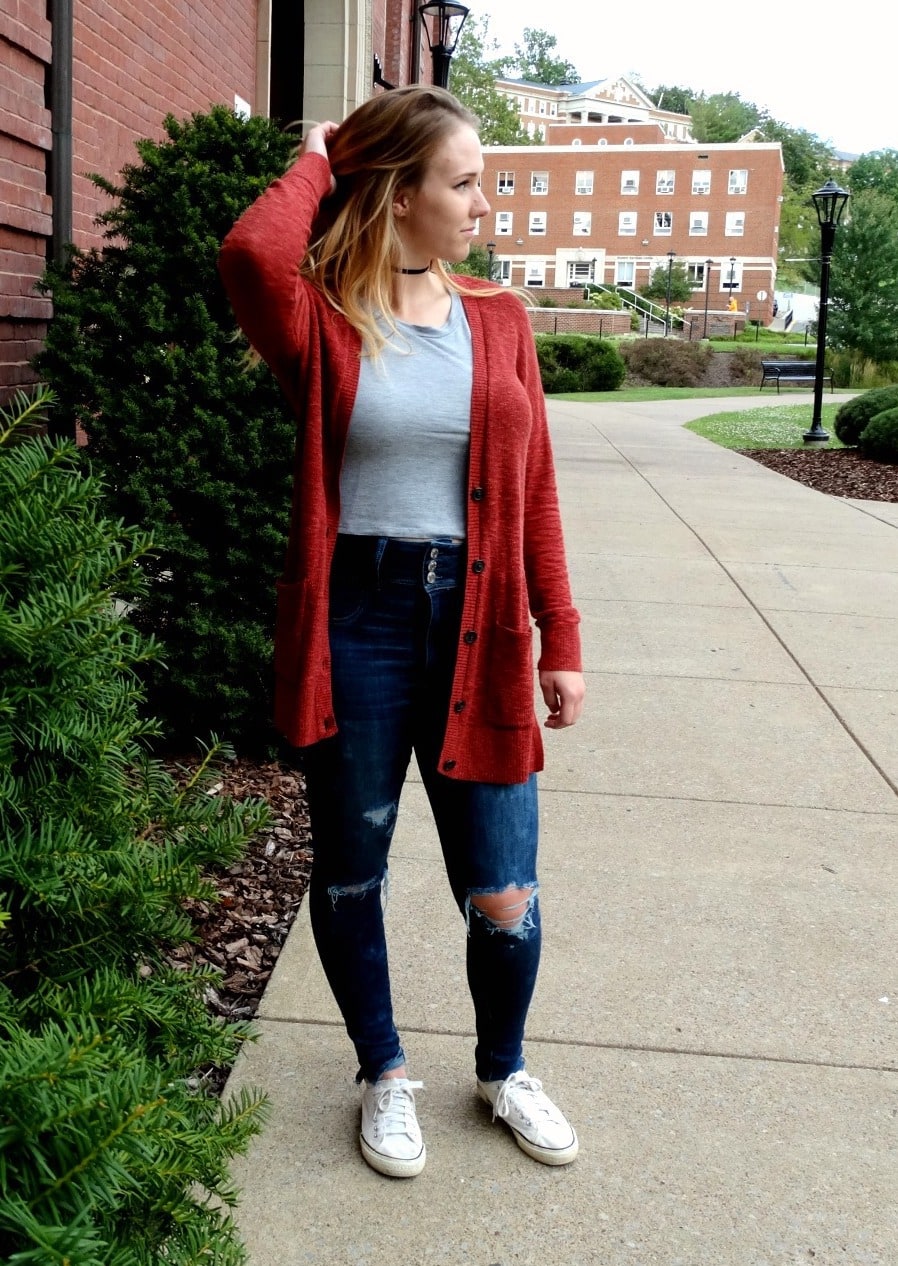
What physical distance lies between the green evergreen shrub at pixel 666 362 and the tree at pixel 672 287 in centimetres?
3048

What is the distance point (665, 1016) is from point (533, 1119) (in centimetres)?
66

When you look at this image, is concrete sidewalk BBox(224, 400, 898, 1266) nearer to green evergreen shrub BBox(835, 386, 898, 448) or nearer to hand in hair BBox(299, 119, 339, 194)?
hand in hair BBox(299, 119, 339, 194)

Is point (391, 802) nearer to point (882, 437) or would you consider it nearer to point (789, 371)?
point (882, 437)

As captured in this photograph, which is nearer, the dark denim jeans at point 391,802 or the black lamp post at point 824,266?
the dark denim jeans at point 391,802

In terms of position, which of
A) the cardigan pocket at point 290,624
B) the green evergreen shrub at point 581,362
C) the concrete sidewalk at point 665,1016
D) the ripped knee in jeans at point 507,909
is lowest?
the concrete sidewalk at point 665,1016

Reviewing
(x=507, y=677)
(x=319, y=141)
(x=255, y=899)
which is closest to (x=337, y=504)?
(x=507, y=677)

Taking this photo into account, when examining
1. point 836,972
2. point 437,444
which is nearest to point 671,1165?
point 836,972

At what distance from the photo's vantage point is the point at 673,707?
5.68 m

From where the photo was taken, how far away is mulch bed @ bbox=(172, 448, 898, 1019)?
3375mm

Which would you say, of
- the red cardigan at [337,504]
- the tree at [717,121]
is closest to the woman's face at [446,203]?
the red cardigan at [337,504]

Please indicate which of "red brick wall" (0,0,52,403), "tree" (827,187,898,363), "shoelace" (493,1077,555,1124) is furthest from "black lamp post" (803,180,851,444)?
"tree" (827,187,898,363)

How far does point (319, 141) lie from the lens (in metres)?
2.42

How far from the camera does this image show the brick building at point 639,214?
72.7m

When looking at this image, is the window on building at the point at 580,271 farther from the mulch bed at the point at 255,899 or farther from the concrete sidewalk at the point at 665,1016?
the mulch bed at the point at 255,899
